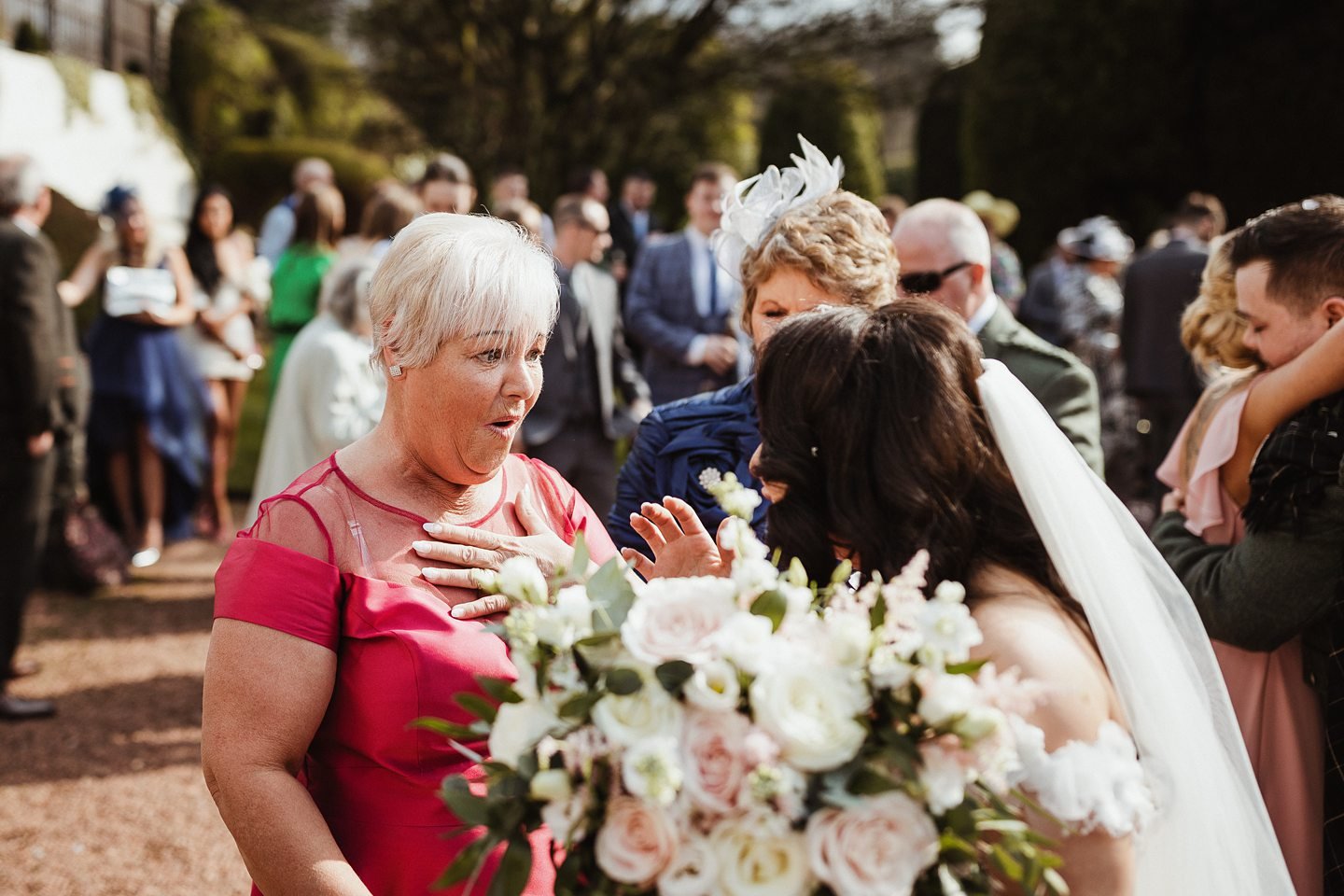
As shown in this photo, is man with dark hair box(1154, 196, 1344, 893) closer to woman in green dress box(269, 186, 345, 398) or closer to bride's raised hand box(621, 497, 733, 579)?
bride's raised hand box(621, 497, 733, 579)

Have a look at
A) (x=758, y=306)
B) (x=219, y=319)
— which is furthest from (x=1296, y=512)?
(x=219, y=319)

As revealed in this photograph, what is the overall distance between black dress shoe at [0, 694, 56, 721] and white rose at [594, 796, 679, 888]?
5.42 m

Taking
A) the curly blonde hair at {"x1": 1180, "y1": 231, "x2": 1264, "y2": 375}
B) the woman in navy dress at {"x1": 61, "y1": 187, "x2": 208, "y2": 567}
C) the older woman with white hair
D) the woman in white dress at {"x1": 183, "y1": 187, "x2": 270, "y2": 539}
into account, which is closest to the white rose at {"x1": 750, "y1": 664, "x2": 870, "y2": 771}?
the older woman with white hair

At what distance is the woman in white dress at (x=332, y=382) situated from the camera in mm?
5621

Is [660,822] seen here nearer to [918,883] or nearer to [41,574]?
[918,883]

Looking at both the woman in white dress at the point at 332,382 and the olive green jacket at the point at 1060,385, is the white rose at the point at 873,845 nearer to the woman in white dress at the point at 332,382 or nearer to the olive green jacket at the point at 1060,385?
the olive green jacket at the point at 1060,385

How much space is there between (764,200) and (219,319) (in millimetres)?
6723

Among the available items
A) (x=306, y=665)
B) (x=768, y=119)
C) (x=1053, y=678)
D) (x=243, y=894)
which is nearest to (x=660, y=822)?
(x=1053, y=678)

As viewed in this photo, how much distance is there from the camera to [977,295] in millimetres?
4023

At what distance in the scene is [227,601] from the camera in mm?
2182

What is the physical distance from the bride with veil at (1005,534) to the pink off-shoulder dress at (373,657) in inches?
27.1

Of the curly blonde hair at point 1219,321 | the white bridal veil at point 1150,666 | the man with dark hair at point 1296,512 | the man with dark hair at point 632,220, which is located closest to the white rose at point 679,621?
the white bridal veil at point 1150,666

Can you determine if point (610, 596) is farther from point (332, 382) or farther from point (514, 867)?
point (332, 382)

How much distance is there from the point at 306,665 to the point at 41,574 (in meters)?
7.04
